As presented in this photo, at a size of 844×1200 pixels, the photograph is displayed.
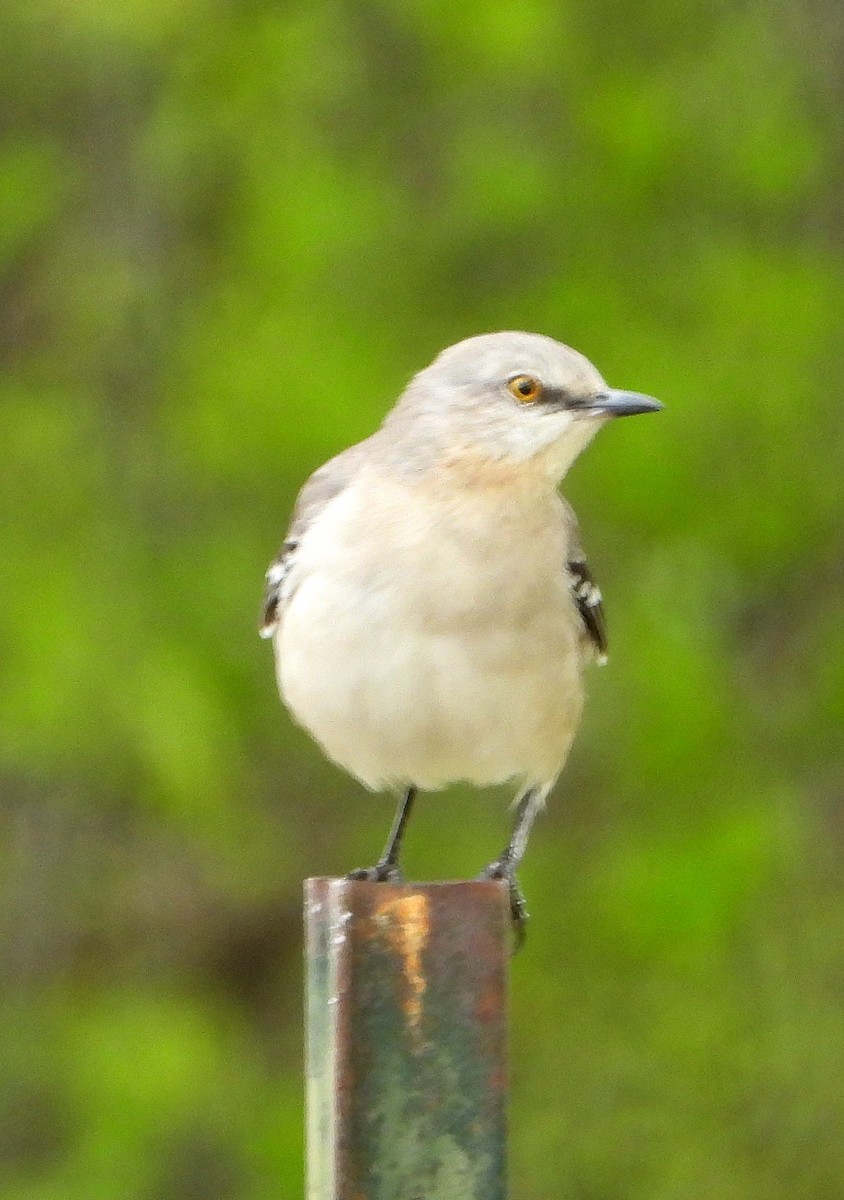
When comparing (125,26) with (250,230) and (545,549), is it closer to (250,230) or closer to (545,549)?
(250,230)

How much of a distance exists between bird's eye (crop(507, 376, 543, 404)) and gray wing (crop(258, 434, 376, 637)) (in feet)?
1.35

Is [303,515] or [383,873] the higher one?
[303,515]

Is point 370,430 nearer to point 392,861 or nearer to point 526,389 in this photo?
point 526,389

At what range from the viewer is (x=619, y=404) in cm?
463

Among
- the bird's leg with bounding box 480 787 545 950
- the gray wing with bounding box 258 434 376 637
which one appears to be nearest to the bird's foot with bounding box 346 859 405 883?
the bird's leg with bounding box 480 787 545 950

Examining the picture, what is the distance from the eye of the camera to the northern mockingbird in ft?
14.1

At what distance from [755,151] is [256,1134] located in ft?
16.8

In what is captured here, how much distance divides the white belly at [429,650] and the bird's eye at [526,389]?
33 centimetres

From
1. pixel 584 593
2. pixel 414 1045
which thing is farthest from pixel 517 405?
pixel 414 1045

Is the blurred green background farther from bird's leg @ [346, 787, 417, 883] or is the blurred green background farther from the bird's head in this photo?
the bird's head

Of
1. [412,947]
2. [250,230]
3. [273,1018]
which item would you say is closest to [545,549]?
[412,947]

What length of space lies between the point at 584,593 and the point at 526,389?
0.53m

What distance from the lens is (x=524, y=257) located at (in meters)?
9.59

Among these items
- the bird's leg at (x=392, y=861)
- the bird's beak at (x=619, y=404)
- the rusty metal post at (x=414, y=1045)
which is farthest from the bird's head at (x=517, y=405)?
the rusty metal post at (x=414, y=1045)
